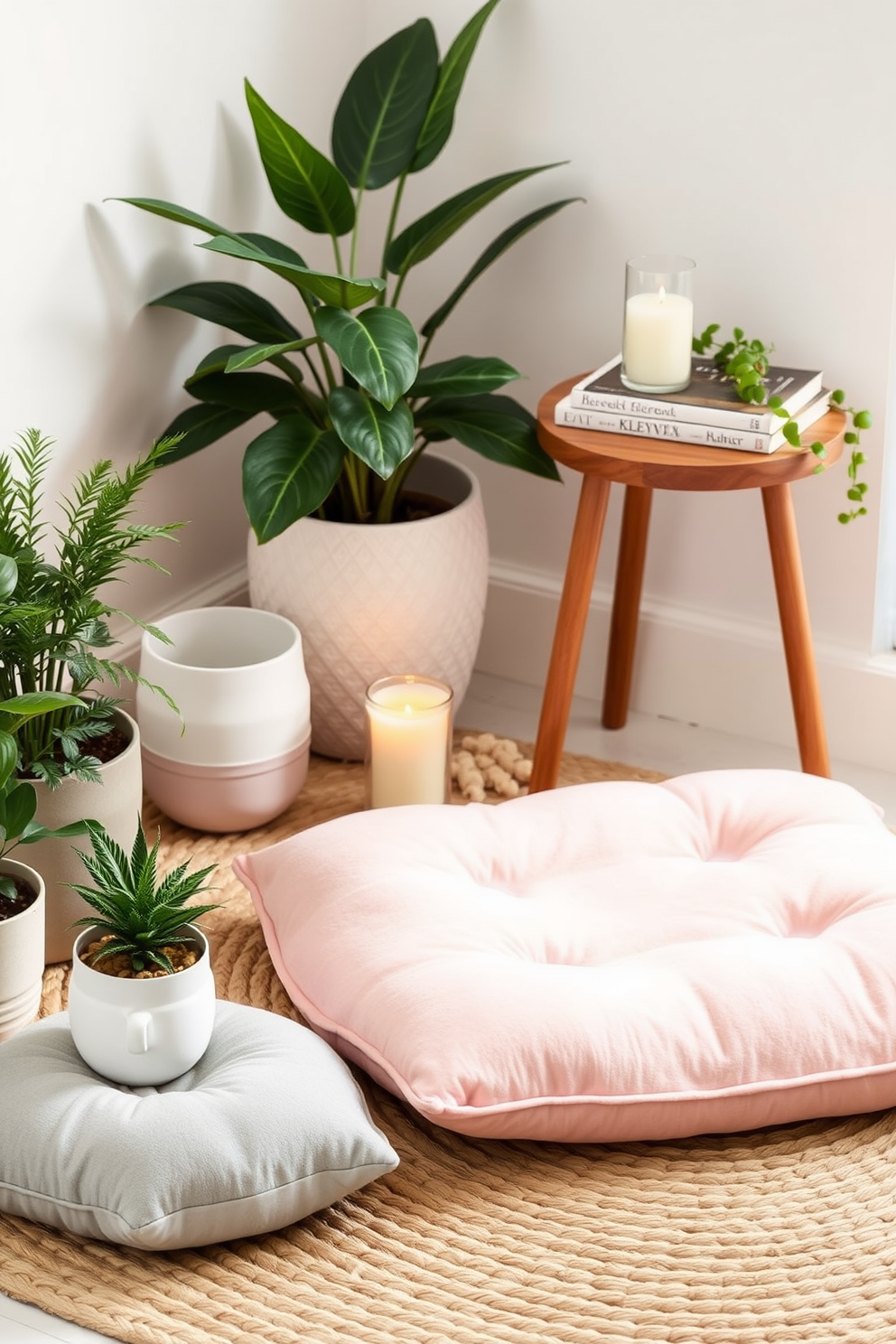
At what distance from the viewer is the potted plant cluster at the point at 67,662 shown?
1.46 meters

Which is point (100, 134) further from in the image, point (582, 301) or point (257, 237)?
point (582, 301)

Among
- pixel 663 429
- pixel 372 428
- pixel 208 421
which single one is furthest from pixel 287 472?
pixel 663 429

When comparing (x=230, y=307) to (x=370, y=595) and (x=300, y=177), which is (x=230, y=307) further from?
(x=370, y=595)

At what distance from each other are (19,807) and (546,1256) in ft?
2.09

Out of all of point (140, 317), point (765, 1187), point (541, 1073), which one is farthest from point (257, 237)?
point (765, 1187)

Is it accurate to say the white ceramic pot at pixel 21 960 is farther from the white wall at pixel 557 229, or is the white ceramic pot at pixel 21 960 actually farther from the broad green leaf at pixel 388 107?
the broad green leaf at pixel 388 107

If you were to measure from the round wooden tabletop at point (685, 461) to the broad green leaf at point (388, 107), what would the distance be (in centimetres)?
44

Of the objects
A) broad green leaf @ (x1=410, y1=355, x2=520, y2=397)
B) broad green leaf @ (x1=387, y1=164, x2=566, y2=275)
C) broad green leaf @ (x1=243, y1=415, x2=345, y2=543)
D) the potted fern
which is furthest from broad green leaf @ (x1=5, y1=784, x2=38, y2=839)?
broad green leaf @ (x1=387, y1=164, x2=566, y2=275)

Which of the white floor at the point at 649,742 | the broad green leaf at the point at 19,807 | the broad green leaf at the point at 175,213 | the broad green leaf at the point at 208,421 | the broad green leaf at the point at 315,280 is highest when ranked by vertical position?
the broad green leaf at the point at 175,213

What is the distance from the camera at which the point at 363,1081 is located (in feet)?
4.83

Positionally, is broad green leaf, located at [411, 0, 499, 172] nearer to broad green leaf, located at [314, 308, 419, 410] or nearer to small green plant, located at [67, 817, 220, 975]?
broad green leaf, located at [314, 308, 419, 410]

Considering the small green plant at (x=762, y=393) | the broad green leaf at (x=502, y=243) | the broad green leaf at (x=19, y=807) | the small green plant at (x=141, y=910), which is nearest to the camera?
the small green plant at (x=141, y=910)

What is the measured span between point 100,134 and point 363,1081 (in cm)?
112

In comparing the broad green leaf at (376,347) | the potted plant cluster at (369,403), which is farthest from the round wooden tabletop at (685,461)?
the broad green leaf at (376,347)
